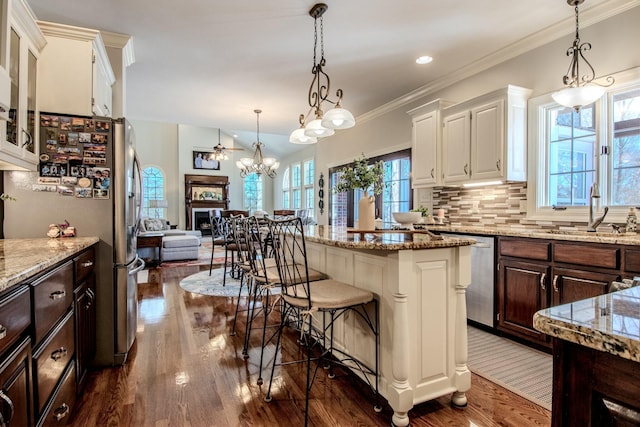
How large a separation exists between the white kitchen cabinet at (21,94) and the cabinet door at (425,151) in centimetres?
359

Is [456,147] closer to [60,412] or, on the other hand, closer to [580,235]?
[580,235]

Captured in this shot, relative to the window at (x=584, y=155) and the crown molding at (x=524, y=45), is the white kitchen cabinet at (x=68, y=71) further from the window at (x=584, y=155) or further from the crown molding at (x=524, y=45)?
the window at (x=584, y=155)

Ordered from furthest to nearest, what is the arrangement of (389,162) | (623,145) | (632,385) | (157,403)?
(389,162) < (623,145) < (157,403) < (632,385)

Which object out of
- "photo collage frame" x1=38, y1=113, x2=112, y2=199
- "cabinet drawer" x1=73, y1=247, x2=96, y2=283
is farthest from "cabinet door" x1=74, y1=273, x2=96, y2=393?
"photo collage frame" x1=38, y1=113, x2=112, y2=199

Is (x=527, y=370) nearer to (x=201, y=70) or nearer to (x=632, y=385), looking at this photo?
(x=632, y=385)

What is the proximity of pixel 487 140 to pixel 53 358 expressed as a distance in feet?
11.9

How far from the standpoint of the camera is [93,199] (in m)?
2.30

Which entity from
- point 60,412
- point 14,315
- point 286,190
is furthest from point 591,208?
point 286,190

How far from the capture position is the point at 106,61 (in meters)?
2.94

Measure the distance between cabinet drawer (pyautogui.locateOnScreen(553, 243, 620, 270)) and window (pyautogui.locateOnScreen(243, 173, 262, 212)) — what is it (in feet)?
37.5

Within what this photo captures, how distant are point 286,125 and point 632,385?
6.44 metres

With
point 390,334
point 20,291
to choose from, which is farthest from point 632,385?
point 20,291

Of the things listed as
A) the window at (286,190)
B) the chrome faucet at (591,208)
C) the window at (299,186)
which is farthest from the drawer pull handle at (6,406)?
the window at (286,190)

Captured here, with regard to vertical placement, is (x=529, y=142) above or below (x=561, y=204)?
above
